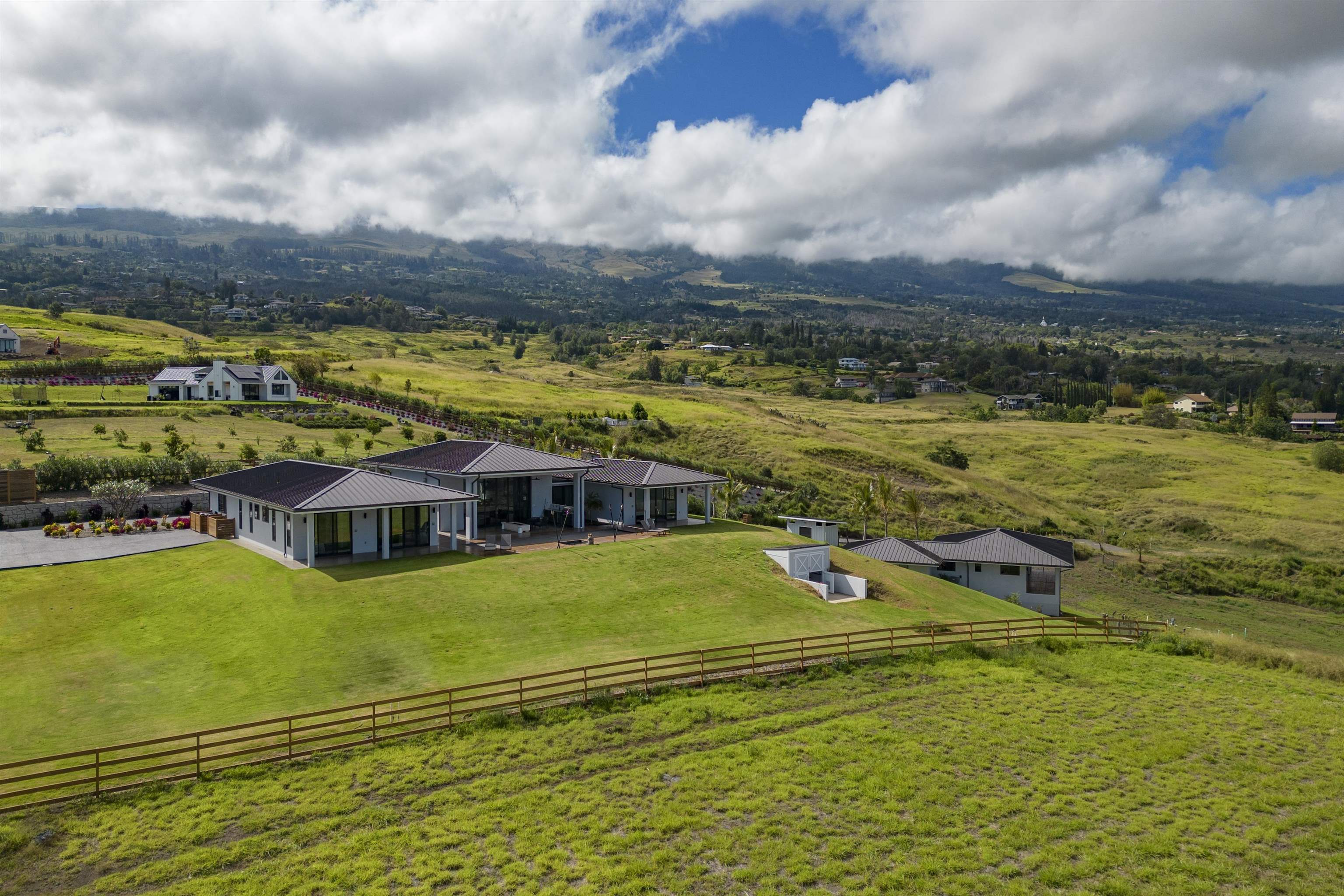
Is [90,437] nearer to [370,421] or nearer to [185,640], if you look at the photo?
[370,421]

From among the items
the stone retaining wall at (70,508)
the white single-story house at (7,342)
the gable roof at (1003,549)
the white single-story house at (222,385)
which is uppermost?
the white single-story house at (7,342)

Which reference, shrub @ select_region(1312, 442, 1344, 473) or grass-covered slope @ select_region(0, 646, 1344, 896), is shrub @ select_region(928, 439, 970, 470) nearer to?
shrub @ select_region(1312, 442, 1344, 473)

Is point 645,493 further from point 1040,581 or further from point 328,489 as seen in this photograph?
point 1040,581

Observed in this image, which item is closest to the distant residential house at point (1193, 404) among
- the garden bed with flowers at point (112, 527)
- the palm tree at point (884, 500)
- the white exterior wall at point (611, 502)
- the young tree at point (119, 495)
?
the palm tree at point (884, 500)

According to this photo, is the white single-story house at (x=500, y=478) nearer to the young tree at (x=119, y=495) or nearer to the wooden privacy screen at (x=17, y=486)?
the young tree at (x=119, y=495)

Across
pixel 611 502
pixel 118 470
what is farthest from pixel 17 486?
pixel 611 502
